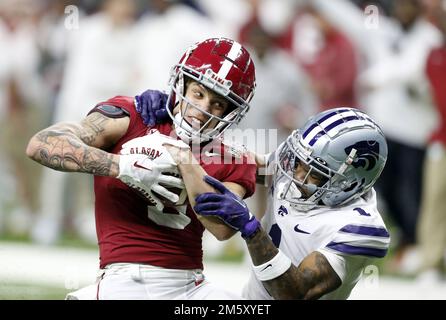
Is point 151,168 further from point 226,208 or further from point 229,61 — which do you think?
point 229,61

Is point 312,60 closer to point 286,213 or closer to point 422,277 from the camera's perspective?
point 422,277

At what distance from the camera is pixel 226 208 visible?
14.2ft

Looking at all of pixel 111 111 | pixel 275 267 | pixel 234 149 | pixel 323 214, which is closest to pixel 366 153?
pixel 323 214

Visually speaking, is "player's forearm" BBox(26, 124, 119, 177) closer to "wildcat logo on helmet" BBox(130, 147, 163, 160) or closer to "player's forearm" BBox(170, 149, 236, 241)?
"wildcat logo on helmet" BBox(130, 147, 163, 160)

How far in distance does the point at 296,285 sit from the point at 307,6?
20.6 feet

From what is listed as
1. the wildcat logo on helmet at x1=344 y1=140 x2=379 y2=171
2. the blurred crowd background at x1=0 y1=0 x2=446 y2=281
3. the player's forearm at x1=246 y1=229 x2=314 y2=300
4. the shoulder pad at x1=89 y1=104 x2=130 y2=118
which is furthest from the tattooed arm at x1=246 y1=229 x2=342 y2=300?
the blurred crowd background at x1=0 y1=0 x2=446 y2=281

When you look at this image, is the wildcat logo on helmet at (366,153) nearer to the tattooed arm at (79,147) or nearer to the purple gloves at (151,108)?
the purple gloves at (151,108)

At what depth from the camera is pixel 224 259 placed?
9656 millimetres

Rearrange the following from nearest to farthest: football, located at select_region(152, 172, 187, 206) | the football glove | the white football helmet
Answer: the football glove → football, located at select_region(152, 172, 187, 206) → the white football helmet

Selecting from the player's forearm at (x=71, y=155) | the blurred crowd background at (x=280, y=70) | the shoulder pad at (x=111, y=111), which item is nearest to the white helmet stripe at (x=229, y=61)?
the shoulder pad at (x=111, y=111)

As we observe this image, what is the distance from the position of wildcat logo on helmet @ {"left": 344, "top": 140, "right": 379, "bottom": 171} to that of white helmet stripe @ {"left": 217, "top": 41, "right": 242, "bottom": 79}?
69cm

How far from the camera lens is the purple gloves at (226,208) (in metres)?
4.30

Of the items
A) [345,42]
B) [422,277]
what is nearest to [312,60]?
[345,42]

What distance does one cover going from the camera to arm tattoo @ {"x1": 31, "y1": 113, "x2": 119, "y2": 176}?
4.26 metres
